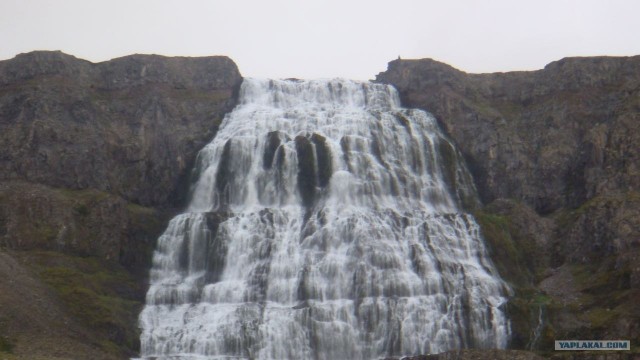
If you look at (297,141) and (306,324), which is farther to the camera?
(297,141)

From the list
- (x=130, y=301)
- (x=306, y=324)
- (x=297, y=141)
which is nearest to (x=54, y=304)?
(x=130, y=301)

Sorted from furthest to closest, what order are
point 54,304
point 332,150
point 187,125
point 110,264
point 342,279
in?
point 187,125
point 332,150
point 110,264
point 342,279
point 54,304

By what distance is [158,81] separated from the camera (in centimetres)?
8356

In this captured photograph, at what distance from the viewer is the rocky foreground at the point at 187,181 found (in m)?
53.8

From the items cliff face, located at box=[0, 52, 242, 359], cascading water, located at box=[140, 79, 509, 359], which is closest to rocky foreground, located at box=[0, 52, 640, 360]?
cliff face, located at box=[0, 52, 242, 359]

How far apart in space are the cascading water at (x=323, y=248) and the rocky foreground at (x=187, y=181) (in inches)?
108

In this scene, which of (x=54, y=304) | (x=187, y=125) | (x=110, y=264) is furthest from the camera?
(x=187, y=125)

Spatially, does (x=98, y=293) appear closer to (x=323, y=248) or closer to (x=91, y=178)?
(x=91, y=178)

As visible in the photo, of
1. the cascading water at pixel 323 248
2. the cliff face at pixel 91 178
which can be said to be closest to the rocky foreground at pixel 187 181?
the cliff face at pixel 91 178

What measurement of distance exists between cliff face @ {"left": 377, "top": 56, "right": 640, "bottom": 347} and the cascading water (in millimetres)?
3177

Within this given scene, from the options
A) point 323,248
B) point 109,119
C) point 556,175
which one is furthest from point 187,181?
point 556,175

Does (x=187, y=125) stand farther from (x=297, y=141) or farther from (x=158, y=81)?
(x=297, y=141)

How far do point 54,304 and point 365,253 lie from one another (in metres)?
23.7

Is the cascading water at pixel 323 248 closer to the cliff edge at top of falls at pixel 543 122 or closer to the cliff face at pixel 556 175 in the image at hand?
the cliff face at pixel 556 175
